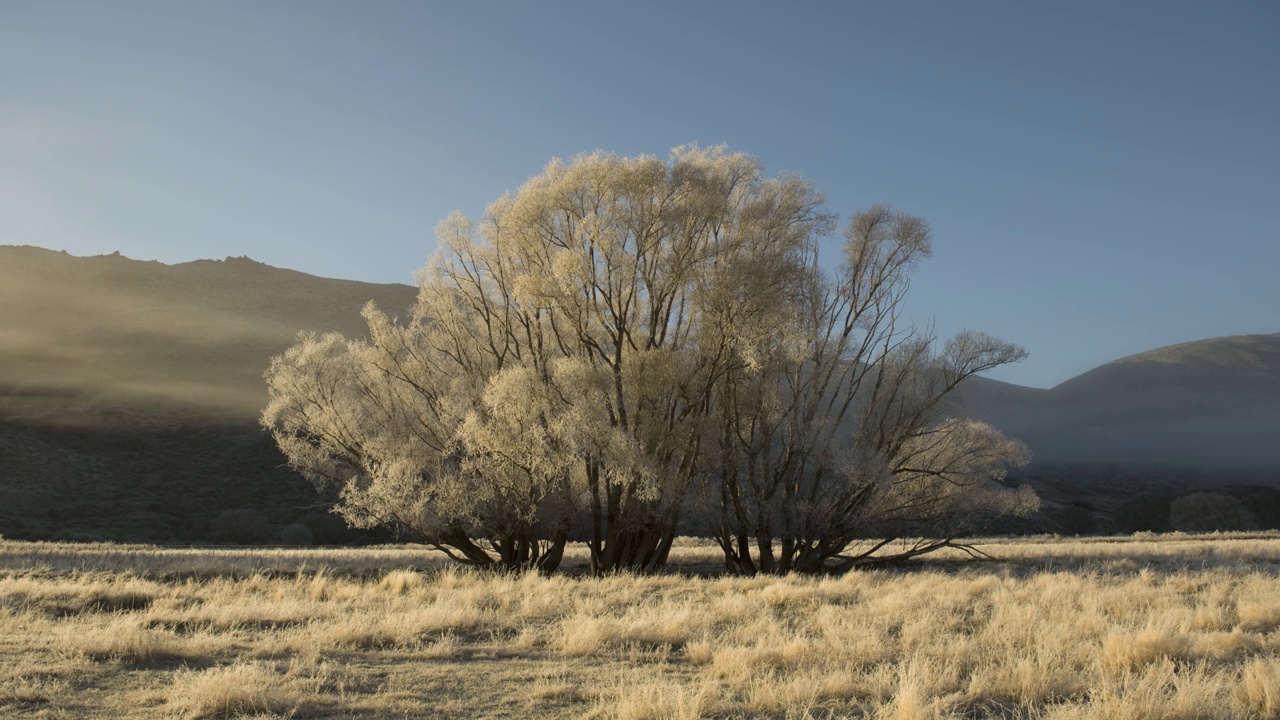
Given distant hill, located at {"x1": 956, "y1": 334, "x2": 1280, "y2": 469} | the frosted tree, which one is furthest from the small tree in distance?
distant hill, located at {"x1": 956, "y1": 334, "x2": 1280, "y2": 469}

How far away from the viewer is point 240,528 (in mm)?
43312

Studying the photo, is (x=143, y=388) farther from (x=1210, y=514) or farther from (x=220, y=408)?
(x=1210, y=514)

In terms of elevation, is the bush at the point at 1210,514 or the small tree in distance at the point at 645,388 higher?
the small tree in distance at the point at 645,388

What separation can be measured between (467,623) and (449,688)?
347 centimetres

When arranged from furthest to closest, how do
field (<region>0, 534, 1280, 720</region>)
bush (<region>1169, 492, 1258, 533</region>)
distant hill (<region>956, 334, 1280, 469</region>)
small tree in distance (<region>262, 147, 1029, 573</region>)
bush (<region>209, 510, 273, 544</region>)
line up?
1. distant hill (<region>956, 334, 1280, 469</region>)
2. bush (<region>1169, 492, 1258, 533</region>)
3. bush (<region>209, 510, 273, 544</region>)
4. small tree in distance (<region>262, 147, 1029, 573</region>)
5. field (<region>0, 534, 1280, 720</region>)

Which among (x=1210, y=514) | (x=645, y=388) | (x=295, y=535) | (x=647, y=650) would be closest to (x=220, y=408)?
(x=295, y=535)

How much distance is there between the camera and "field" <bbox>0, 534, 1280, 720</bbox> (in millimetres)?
6562

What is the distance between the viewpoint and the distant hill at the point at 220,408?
4756cm

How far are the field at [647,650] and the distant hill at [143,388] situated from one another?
1149 inches

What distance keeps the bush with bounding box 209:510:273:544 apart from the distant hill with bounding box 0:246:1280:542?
82cm

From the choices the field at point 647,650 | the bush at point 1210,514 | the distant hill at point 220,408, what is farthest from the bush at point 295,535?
the bush at point 1210,514

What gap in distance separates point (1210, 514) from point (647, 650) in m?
58.8

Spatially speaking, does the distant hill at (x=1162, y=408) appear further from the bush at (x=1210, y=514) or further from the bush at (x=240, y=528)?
the bush at (x=240, y=528)

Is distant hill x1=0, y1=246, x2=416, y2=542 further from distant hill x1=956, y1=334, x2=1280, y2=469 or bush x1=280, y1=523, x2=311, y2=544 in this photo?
distant hill x1=956, y1=334, x2=1280, y2=469
